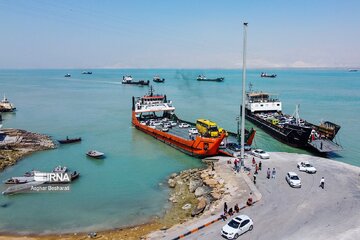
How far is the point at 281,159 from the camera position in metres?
38.9

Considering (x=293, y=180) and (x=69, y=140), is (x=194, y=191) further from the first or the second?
(x=69, y=140)

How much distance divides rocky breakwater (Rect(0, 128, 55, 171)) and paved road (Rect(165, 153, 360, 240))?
31.8m

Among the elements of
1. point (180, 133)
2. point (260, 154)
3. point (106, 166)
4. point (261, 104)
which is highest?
point (261, 104)

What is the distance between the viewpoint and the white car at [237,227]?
20.5 metres

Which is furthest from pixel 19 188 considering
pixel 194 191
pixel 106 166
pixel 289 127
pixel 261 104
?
pixel 261 104

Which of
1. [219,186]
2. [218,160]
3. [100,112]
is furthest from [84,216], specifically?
[100,112]

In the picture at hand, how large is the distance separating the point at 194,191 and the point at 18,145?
31775 mm

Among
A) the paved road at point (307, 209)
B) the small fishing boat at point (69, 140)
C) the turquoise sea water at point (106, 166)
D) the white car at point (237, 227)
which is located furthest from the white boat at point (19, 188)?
the white car at point (237, 227)

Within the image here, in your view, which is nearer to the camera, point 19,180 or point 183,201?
point 183,201

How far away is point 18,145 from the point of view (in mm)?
50812

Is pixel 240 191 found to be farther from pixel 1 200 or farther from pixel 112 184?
pixel 1 200

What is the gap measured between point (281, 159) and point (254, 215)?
16.5m

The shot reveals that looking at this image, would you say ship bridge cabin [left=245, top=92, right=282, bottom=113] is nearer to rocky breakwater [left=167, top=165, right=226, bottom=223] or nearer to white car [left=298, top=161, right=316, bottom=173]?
rocky breakwater [left=167, top=165, right=226, bottom=223]

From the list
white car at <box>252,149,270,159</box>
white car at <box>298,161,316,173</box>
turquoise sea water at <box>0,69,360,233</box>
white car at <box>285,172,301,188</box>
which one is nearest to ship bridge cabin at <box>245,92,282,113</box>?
turquoise sea water at <box>0,69,360,233</box>
